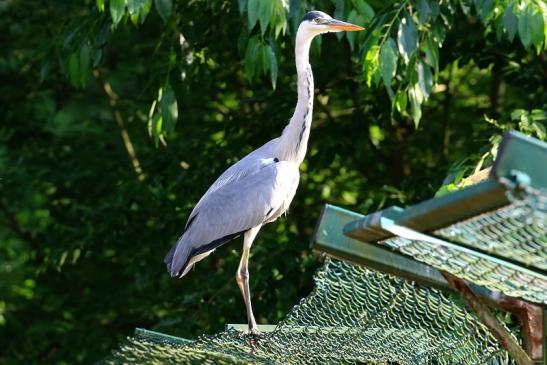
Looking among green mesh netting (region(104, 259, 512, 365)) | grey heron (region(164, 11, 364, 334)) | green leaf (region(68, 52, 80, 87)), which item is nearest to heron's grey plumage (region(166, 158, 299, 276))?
grey heron (region(164, 11, 364, 334))

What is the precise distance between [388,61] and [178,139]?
9.62ft

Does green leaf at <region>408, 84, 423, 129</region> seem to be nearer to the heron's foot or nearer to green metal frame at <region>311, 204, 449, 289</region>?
the heron's foot

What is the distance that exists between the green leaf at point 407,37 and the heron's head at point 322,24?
0.53 feet

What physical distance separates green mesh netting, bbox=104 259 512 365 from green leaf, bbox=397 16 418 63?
162 cm

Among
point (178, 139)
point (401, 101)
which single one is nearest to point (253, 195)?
point (401, 101)

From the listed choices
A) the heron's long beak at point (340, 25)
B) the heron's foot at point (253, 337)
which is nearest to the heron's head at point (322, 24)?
the heron's long beak at point (340, 25)

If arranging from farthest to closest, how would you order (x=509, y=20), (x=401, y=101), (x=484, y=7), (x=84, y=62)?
(x=84, y=62) < (x=401, y=101) < (x=484, y=7) < (x=509, y=20)

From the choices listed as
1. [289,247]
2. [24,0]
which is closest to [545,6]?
[289,247]

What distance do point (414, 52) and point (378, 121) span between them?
171 centimetres

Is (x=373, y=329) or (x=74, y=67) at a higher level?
(x=74, y=67)

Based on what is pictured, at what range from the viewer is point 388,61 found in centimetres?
472

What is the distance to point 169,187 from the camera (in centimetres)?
708

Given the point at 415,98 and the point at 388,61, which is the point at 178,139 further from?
the point at 388,61

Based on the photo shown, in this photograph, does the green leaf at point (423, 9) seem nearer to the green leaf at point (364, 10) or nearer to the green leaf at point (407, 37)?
the green leaf at point (407, 37)
